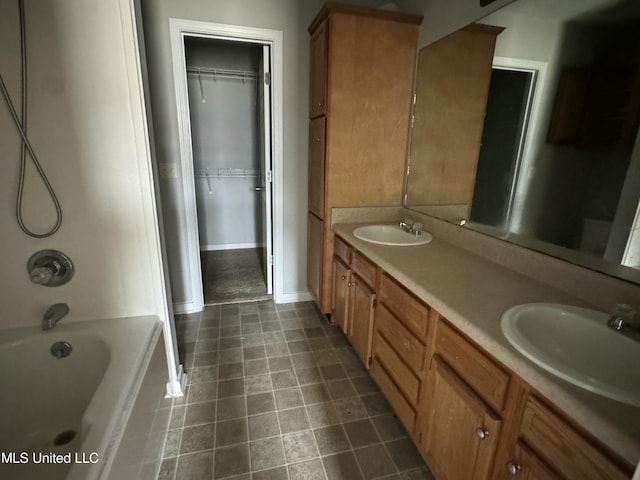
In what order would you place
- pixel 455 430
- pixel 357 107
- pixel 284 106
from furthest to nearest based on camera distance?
pixel 284 106
pixel 357 107
pixel 455 430

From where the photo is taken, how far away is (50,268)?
137 cm

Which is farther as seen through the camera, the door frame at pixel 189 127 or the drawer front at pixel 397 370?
the door frame at pixel 189 127

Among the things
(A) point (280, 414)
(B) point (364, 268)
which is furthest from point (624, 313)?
(A) point (280, 414)

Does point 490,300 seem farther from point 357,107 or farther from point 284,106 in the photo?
point 284,106

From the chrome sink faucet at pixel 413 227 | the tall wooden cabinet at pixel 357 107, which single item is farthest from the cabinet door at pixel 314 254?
the chrome sink faucet at pixel 413 227

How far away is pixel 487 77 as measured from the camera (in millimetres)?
1527

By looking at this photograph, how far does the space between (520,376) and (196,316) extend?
2.34 m

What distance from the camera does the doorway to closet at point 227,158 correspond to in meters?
3.45

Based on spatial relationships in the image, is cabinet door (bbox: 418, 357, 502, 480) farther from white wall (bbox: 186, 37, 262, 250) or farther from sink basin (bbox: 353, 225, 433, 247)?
white wall (bbox: 186, 37, 262, 250)

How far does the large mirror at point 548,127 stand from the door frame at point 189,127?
114 centimetres

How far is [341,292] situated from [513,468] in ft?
4.38

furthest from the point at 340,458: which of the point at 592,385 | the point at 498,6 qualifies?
the point at 498,6

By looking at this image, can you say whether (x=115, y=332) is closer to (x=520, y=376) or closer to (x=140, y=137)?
(x=140, y=137)

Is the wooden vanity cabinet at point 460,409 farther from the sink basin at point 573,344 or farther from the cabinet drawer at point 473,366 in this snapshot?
the sink basin at point 573,344
